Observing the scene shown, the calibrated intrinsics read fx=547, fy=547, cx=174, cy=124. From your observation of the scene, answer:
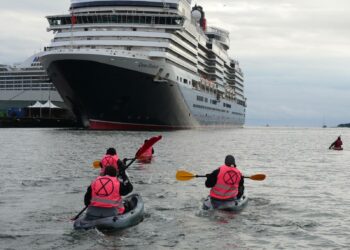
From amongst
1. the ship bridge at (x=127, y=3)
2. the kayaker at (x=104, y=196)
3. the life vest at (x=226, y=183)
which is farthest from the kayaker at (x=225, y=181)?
the ship bridge at (x=127, y=3)

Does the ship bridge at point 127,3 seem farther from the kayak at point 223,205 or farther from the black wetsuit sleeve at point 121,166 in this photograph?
the kayak at point 223,205

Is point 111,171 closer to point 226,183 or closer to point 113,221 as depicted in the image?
point 113,221

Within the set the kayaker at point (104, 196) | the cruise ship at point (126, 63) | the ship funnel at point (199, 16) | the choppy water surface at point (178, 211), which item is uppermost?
the ship funnel at point (199, 16)

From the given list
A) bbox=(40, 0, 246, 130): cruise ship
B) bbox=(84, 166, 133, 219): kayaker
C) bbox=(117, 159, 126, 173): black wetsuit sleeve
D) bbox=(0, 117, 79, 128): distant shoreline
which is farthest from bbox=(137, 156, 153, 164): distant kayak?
bbox=(0, 117, 79, 128): distant shoreline

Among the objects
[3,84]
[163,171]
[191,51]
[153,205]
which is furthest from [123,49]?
[3,84]

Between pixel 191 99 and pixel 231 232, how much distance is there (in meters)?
61.3

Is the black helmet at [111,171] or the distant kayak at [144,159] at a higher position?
the black helmet at [111,171]

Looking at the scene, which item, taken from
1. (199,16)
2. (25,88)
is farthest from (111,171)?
(25,88)

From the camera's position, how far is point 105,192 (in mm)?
12633

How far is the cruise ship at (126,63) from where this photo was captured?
58469 millimetres

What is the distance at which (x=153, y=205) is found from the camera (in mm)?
17156

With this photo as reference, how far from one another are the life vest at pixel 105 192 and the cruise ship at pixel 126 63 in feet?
150

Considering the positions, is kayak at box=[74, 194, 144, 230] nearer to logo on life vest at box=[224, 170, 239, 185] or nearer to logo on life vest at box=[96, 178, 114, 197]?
logo on life vest at box=[96, 178, 114, 197]

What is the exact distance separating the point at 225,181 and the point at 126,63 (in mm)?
44748
